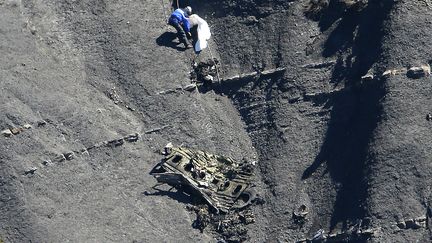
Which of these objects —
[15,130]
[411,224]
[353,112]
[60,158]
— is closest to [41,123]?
[15,130]

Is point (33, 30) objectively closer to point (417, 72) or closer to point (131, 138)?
point (131, 138)

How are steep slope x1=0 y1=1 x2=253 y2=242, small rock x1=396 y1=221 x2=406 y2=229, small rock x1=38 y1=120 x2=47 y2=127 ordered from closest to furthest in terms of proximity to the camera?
1. small rock x1=396 y1=221 x2=406 y2=229
2. steep slope x1=0 y1=1 x2=253 y2=242
3. small rock x1=38 y1=120 x2=47 y2=127

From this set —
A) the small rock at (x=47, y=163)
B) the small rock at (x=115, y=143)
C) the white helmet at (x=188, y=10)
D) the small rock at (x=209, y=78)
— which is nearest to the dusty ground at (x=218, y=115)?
the small rock at (x=47, y=163)

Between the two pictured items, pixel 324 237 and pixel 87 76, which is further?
pixel 87 76

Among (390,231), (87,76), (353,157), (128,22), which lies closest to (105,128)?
(87,76)

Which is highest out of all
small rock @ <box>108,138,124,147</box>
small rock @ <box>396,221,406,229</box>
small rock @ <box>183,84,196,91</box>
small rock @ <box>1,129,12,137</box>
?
small rock @ <box>183,84,196,91</box>

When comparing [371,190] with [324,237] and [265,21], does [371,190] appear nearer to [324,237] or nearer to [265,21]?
[324,237]

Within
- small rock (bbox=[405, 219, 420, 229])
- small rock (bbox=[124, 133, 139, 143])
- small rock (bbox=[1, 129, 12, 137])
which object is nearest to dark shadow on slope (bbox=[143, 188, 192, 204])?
small rock (bbox=[124, 133, 139, 143])

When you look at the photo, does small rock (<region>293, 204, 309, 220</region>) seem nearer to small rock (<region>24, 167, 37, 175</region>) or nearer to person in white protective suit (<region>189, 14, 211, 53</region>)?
person in white protective suit (<region>189, 14, 211, 53</region>)
